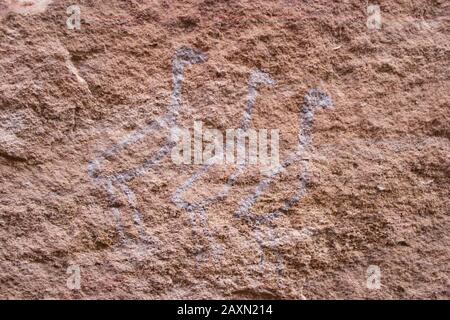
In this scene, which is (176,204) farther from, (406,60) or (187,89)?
(406,60)

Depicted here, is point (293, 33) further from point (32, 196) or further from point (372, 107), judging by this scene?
point (32, 196)

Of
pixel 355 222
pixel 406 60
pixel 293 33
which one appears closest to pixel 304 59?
pixel 293 33

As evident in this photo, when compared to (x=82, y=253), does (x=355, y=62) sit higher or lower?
higher

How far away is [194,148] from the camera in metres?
1.00

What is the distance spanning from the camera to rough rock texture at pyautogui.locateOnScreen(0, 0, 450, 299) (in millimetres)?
990

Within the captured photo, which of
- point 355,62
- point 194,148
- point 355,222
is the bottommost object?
point 355,222

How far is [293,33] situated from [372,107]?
18 cm

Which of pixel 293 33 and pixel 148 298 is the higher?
pixel 293 33

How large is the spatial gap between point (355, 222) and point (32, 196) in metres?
0.55

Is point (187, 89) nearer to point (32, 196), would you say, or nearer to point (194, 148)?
point (194, 148)

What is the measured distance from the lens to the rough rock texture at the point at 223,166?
3.25 ft

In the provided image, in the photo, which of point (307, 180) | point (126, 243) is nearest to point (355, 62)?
point (307, 180)

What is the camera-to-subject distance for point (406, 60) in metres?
1.00

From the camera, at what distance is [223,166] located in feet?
3.26
